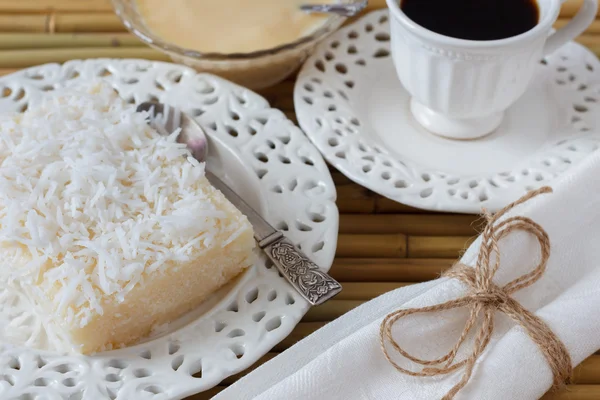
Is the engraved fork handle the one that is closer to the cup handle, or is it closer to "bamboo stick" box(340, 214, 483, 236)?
"bamboo stick" box(340, 214, 483, 236)

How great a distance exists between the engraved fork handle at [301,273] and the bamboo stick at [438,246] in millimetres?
274

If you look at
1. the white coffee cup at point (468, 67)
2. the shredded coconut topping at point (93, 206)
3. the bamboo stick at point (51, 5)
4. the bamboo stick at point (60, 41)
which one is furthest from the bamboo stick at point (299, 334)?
the bamboo stick at point (51, 5)

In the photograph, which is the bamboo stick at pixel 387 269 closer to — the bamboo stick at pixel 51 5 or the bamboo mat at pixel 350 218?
the bamboo mat at pixel 350 218

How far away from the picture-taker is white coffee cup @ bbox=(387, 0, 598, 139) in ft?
4.24

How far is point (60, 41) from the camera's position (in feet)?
5.73

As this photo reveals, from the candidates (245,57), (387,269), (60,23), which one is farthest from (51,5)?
(387,269)

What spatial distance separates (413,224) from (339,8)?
523mm

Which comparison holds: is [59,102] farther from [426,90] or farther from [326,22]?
[426,90]

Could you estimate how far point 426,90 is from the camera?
1403 mm

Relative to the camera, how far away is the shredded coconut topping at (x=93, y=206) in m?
1.07

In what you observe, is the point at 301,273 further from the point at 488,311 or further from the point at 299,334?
the point at 488,311

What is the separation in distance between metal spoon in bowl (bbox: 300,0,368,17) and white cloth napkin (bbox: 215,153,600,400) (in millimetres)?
609

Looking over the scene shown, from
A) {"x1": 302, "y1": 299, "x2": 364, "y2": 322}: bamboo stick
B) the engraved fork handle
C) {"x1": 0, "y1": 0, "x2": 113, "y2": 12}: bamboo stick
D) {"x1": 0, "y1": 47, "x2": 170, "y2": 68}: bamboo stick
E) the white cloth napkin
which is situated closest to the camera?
the white cloth napkin

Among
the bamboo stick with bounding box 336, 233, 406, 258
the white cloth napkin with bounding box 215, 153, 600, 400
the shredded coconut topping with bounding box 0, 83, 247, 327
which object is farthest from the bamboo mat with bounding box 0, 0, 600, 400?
the shredded coconut topping with bounding box 0, 83, 247, 327
